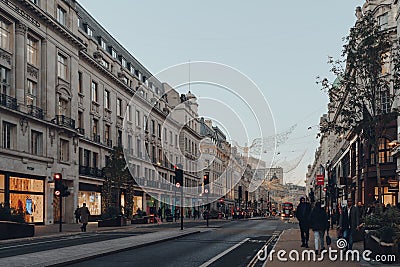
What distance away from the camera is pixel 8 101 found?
147 feet

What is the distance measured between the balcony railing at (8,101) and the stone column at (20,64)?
0.65 m

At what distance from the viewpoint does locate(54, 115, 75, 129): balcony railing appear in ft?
174

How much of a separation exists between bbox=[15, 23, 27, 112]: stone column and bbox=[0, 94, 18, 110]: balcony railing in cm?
65

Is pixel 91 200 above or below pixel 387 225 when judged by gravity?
below

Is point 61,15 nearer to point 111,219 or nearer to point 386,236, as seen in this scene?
point 111,219

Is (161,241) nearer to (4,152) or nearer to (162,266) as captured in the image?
(162,266)

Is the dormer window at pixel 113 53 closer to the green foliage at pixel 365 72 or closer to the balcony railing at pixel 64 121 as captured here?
the balcony railing at pixel 64 121

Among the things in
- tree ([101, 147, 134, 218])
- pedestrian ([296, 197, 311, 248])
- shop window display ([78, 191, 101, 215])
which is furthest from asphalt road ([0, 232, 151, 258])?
shop window display ([78, 191, 101, 215])

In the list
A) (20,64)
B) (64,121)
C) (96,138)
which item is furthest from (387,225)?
(96,138)

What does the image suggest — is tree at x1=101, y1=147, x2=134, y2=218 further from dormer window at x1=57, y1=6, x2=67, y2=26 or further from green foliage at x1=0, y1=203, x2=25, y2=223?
green foliage at x1=0, y1=203, x2=25, y2=223

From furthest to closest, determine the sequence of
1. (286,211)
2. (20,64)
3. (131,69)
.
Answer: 1. (286,211)
2. (131,69)
3. (20,64)

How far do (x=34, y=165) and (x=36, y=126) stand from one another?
318 cm

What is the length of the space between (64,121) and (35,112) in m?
5.91

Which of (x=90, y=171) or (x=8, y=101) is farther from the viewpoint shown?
(x=90, y=171)
